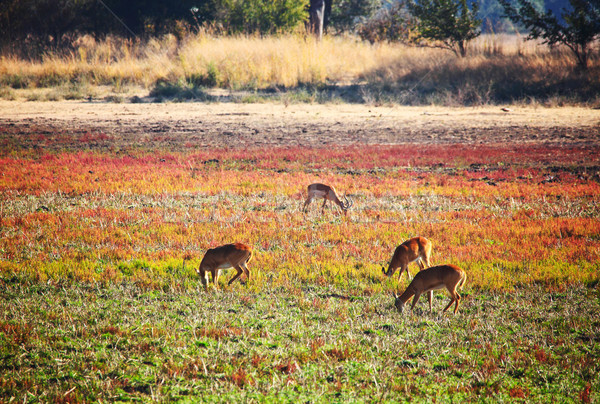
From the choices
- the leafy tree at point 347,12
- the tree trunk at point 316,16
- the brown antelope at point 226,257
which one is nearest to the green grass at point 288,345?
the brown antelope at point 226,257

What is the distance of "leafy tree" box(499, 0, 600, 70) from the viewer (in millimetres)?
26969

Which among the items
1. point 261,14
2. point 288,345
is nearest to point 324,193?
point 288,345

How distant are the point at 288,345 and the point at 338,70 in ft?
89.8

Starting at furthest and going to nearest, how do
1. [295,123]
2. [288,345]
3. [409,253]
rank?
[295,123]
[409,253]
[288,345]

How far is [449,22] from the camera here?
30.5m

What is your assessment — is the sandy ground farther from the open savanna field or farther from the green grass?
the green grass

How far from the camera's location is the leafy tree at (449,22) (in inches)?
1195

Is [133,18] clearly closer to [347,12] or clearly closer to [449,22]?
[347,12]

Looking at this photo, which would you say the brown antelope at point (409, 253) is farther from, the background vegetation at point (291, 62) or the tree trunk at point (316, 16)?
the tree trunk at point (316, 16)

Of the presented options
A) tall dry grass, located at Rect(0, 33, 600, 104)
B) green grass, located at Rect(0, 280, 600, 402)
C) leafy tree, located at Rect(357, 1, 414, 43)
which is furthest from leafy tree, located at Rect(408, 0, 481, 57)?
green grass, located at Rect(0, 280, 600, 402)

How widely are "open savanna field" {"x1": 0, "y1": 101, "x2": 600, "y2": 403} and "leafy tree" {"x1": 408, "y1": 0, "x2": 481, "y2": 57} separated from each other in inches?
653

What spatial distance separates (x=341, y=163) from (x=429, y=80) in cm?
1579

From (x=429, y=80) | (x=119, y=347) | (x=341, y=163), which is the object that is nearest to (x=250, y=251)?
(x=119, y=347)

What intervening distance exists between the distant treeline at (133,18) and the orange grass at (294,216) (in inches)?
910
